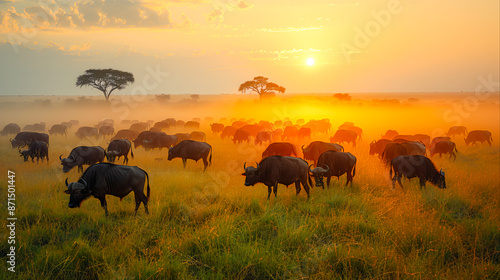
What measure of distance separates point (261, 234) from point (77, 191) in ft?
13.9

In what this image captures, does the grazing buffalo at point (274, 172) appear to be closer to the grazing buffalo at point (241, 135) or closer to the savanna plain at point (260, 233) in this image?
the savanna plain at point (260, 233)

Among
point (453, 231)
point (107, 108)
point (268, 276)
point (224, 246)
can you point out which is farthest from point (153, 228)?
point (107, 108)

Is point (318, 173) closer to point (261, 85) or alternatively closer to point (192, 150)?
point (192, 150)

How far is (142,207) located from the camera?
8.02 metres

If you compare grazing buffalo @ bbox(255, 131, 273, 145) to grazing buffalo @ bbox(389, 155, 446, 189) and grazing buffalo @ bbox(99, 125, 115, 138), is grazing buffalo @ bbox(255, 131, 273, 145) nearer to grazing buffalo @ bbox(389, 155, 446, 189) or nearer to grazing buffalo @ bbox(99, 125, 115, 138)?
grazing buffalo @ bbox(389, 155, 446, 189)

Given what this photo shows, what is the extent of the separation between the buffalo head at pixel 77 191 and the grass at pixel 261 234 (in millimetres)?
643

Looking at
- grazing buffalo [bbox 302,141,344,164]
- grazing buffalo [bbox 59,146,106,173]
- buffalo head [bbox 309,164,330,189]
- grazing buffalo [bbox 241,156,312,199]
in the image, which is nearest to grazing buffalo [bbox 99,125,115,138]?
grazing buffalo [bbox 59,146,106,173]

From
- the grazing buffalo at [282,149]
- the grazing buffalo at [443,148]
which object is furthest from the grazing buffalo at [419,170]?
the grazing buffalo at [443,148]

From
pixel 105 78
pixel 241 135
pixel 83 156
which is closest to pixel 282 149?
pixel 83 156

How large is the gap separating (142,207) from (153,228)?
1596 millimetres

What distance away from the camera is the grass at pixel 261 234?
514cm

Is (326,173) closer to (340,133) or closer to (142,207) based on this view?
(142,207)

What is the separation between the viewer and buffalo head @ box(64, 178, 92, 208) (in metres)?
6.60

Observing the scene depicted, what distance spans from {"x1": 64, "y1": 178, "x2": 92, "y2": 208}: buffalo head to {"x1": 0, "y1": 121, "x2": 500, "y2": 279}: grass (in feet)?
2.11
